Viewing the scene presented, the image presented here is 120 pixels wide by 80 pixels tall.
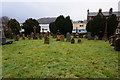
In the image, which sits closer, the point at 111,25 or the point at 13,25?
the point at 111,25

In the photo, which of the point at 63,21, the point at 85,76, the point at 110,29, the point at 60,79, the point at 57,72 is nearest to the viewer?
the point at 60,79

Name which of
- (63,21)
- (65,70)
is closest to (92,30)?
(63,21)

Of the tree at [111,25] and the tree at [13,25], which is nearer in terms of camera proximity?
the tree at [111,25]

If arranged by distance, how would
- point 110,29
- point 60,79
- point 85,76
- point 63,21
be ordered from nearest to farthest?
1. point 60,79
2. point 85,76
3. point 110,29
4. point 63,21

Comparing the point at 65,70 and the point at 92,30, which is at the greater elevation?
the point at 92,30

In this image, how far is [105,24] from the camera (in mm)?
20500

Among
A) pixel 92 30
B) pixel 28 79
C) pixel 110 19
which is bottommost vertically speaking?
pixel 28 79

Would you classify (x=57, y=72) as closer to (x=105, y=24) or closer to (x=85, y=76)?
(x=85, y=76)

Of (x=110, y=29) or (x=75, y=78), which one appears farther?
(x=110, y=29)

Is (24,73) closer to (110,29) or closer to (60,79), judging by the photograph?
(60,79)

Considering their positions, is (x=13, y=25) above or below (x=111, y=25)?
above

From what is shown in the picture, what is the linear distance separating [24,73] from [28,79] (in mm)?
524

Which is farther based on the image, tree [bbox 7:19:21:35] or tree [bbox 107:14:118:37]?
tree [bbox 7:19:21:35]

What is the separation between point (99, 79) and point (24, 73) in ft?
8.90
